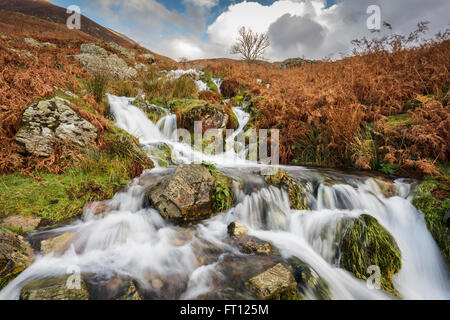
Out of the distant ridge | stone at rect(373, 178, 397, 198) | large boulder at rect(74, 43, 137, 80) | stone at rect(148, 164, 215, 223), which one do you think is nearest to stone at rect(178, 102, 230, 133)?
stone at rect(148, 164, 215, 223)

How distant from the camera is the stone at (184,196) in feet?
10.2

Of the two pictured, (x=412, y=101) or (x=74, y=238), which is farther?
(x=412, y=101)

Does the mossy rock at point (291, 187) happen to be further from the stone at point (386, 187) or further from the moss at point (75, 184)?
the moss at point (75, 184)

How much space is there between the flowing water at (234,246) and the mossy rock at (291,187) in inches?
4.5

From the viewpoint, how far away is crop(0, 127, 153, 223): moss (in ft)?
9.29

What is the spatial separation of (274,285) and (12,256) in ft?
9.26

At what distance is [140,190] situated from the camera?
3.63 meters

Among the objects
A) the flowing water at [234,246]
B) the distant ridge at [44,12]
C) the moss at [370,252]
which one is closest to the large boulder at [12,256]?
the flowing water at [234,246]

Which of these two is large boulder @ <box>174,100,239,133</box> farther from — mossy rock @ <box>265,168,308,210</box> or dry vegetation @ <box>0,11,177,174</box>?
mossy rock @ <box>265,168,308,210</box>

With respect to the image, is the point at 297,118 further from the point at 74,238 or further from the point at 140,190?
the point at 74,238

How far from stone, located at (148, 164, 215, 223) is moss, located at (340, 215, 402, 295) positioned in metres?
2.09
